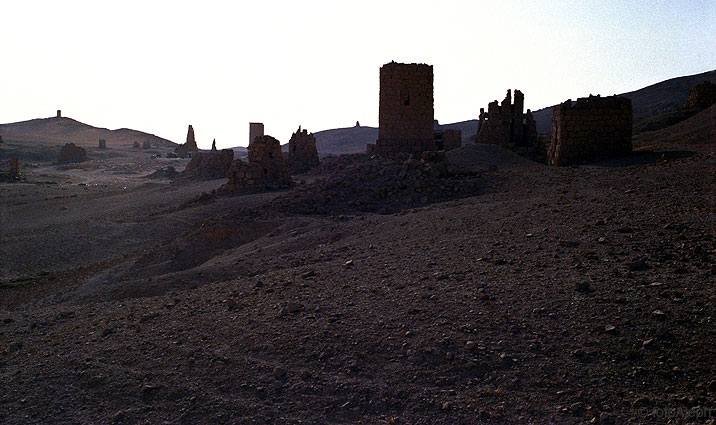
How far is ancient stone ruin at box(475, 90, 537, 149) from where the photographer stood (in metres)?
26.5

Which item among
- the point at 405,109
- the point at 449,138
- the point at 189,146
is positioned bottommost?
the point at 449,138

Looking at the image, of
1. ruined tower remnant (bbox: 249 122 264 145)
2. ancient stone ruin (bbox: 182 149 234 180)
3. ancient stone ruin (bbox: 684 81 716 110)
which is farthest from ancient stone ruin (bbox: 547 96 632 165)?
ruined tower remnant (bbox: 249 122 264 145)

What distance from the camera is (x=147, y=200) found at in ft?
72.1

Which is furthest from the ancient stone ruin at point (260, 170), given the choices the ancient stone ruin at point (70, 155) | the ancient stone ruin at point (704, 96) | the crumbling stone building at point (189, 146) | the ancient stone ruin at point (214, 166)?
the crumbling stone building at point (189, 146)

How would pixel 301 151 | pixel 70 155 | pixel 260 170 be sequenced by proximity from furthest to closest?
pixel 70 155
pixel 301 151
pixel 260 170

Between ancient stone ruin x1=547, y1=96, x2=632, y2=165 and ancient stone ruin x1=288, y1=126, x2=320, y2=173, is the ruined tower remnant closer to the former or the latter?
ancient stone ruin x1=288, y1=126, x2=320, y2=173

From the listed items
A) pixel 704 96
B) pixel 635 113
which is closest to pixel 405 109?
pixel 704 96

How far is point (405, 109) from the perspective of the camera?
18.8m

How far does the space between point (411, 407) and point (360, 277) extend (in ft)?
8.64

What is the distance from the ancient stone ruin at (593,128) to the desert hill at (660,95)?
38.7 meters

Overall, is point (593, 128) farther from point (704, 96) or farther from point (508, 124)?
point (704, 96)

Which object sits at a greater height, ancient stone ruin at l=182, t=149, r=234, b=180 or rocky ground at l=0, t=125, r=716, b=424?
ancient stone ruin at l=182, t=149, r=234, b=180

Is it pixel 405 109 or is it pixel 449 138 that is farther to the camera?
pixel 449 138

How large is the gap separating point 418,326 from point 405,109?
14.4 metres
